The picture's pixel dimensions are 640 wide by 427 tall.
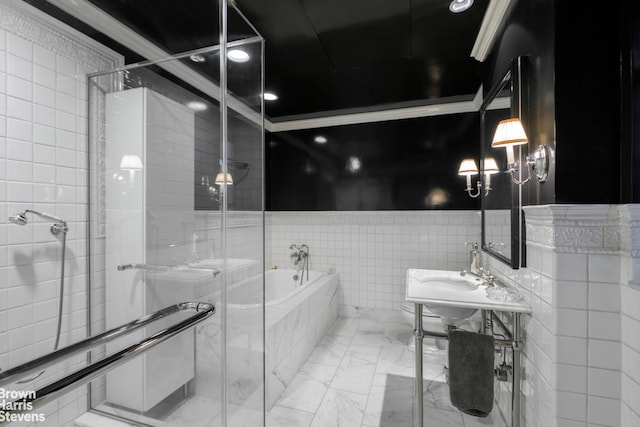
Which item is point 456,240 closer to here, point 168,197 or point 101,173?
point 168,197

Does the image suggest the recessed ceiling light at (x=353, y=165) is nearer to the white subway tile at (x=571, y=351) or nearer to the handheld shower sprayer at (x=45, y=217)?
the white subway tile at (x=571, y=351)

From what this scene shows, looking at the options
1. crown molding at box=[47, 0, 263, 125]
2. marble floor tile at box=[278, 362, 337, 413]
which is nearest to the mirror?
crown molding at box=[47, 0, 263, 125]

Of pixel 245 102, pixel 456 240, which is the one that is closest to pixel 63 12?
pixel 245 102

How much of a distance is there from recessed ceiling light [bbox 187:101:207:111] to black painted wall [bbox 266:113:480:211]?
187 cm

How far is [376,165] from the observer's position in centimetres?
313

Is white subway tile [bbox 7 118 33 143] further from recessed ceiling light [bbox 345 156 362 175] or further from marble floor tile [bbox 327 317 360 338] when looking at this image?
marble floor tile [bbox 327 317 360 338]

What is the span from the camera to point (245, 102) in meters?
1.63

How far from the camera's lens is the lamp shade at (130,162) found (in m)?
1.47

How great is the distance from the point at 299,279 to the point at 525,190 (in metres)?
2.54

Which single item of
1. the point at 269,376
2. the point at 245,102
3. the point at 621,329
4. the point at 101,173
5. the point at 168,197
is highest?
the point at 245,102

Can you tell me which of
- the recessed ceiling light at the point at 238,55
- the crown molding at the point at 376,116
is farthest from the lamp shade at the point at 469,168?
the recessed ceiling light at the point at 238,55

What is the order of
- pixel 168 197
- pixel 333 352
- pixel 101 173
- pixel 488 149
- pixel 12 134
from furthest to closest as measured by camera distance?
pixel 333 352 < pixel 488 149 < pixel 168 197 < pixel 101 173 < pixel 12 134

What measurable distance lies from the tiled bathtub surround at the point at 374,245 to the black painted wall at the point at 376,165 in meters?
0.14

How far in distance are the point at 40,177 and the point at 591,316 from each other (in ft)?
7.09
